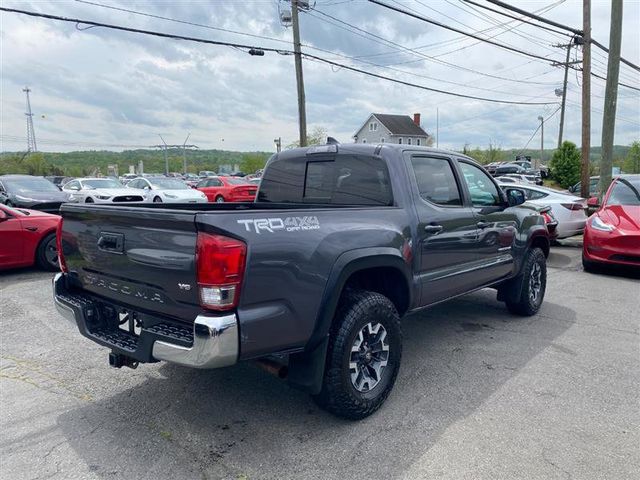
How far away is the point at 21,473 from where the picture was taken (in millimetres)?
2611

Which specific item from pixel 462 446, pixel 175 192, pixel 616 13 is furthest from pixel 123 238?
pixel 175 192

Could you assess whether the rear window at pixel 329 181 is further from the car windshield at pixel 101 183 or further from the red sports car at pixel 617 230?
the car windshield at pixel 101 183

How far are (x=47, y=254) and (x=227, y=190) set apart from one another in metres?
13.5

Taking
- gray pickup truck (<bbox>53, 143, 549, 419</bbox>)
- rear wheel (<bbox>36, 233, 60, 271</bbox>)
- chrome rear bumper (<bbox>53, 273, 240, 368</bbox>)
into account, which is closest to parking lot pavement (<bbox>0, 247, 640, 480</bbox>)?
gray pickup truck (<bbox>53, 143, 549, 419</bbox>)

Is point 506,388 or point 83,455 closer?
point 83,455

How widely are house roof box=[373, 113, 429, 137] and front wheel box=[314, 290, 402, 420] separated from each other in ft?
189

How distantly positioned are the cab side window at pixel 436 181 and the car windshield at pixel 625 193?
19.1 feet

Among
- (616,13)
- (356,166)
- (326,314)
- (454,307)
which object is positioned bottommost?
(454,307)

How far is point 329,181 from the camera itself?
4.07m

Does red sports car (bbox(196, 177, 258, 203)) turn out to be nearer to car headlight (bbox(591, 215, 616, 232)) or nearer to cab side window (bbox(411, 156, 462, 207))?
car headlight (bbox(591, 215, 616, 232))

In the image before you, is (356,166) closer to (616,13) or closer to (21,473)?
(21,473)

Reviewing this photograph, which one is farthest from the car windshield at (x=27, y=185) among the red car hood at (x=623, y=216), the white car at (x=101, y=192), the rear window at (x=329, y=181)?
the red car hood at (x=623, y=216)

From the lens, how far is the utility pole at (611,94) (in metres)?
11.9

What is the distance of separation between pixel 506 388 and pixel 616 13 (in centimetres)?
1238
